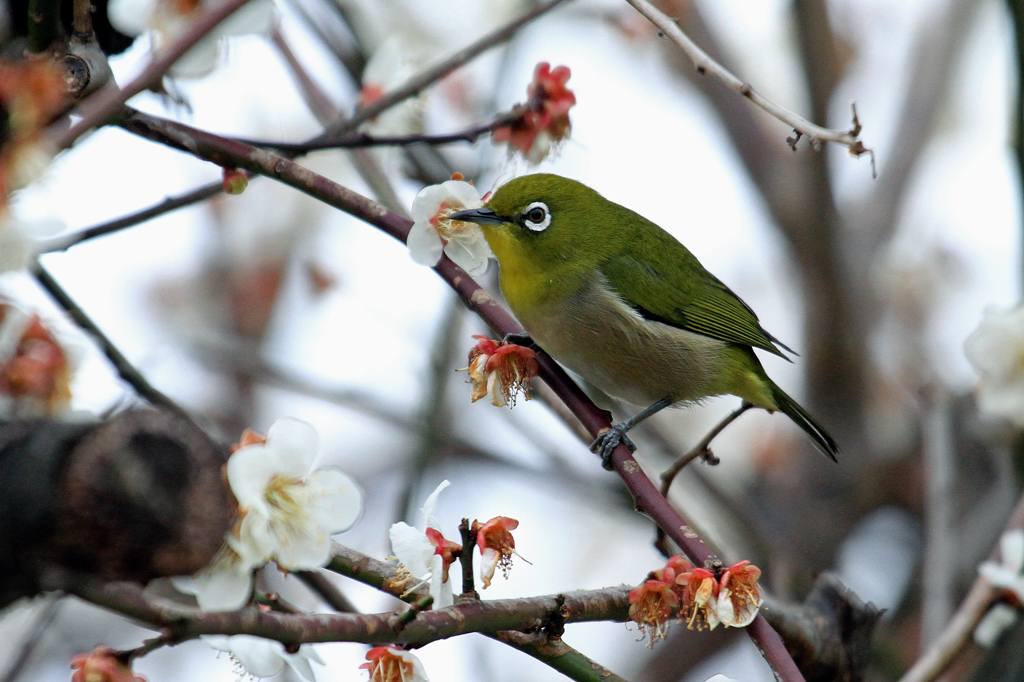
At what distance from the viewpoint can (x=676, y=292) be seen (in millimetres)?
4660

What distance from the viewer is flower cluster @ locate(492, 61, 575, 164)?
308cm

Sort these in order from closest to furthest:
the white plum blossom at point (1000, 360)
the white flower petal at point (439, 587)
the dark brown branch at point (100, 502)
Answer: the dark brown branch at point (100, 502), the white flower petal at point (439, 587), the white plum blossom at point (1000, 360)

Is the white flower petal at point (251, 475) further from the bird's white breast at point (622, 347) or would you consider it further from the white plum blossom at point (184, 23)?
the bird's white breast at point (622, 347)

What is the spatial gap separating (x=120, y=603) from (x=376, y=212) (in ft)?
4.49

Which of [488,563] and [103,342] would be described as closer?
[488,563]

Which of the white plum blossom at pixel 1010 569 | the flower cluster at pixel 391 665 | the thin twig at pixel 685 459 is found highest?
the thin twig at pixel 685 459

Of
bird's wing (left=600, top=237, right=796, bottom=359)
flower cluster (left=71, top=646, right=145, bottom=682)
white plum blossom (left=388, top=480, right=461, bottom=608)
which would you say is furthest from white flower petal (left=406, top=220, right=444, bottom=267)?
bird's wing (left=600, top=237, right=796, bottom=359)

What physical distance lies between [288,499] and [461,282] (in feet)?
3.19

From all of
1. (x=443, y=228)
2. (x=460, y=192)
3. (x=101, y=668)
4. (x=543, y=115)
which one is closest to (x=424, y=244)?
(x=443, y=228)

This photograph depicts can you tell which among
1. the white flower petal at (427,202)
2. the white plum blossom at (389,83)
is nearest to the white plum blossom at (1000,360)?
the white flower petal at (427,202)

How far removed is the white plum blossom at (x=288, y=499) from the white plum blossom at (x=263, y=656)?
1.35 ft

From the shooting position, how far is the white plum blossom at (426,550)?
80.8 inches

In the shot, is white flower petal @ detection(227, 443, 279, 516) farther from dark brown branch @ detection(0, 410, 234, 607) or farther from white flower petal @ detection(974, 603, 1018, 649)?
white flower petal @ detection(974, 603, 1018, 649)

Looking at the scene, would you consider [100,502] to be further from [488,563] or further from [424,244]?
[424,244]
